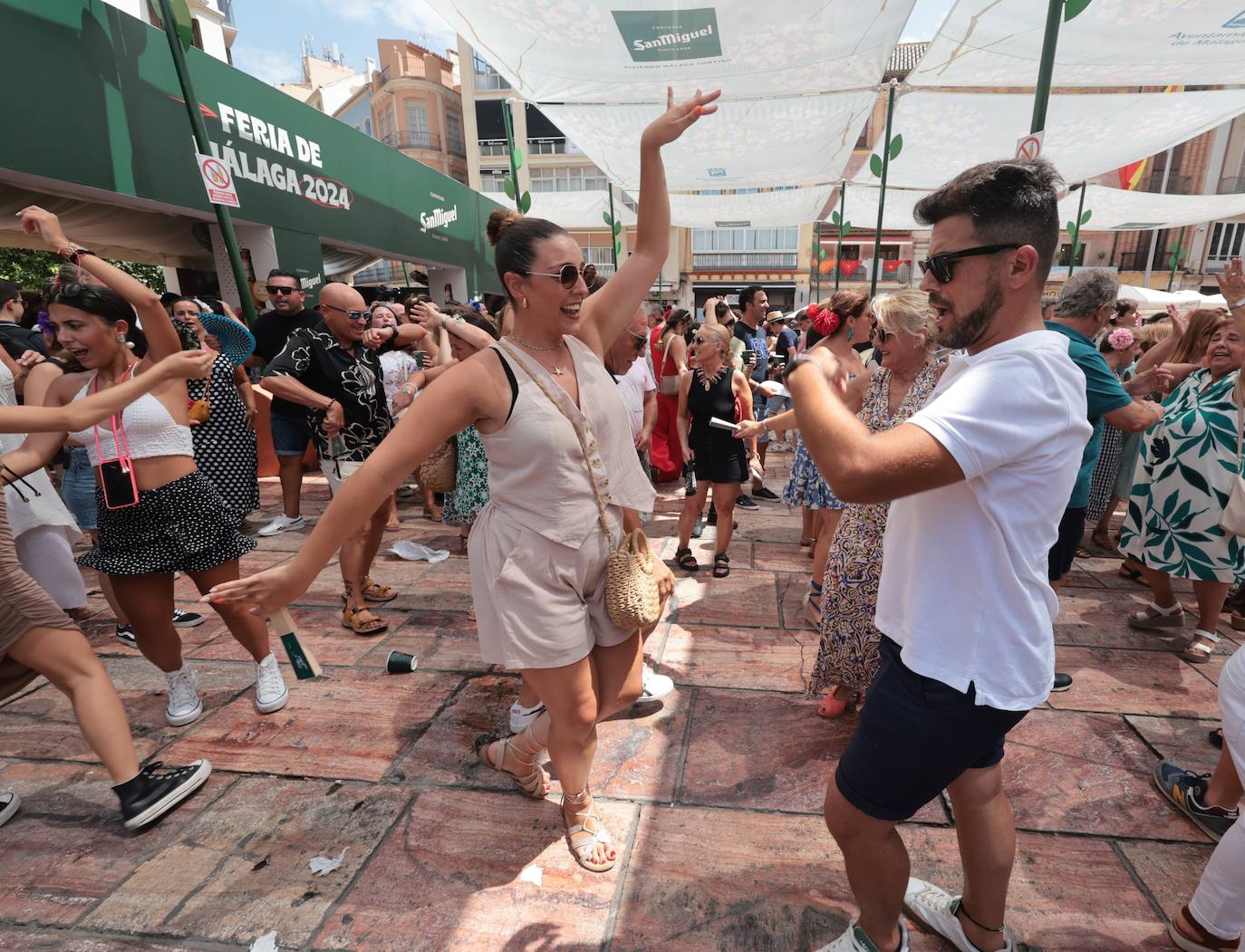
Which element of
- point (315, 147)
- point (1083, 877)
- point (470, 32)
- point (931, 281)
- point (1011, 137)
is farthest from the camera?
point (315, 147)

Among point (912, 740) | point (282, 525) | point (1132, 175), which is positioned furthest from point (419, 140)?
point (912, 740)

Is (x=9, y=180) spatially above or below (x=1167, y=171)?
below

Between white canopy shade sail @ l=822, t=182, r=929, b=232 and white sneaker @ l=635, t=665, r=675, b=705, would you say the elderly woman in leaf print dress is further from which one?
white canopy shade sail @ l=822, t=182, r=929, b=232

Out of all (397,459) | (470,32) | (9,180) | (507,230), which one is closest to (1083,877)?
(397,459)

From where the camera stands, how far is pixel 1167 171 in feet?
93.7

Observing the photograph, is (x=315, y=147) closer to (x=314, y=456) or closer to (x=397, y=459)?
(x=314, y=456)

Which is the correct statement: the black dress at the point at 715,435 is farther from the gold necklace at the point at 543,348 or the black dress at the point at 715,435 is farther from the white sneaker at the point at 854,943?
the white sneaker at the point at 854,943

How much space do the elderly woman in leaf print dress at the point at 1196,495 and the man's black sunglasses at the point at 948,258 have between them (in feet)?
9.23

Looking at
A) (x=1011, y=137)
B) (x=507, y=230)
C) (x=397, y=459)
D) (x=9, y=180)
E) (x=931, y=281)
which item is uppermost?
(x=1011, y=137)

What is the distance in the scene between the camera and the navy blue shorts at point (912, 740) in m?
1.30

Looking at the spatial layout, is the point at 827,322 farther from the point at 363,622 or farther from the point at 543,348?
the point at 363,622

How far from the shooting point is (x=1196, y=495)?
339 centimetres

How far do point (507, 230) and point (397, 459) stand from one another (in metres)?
0.79

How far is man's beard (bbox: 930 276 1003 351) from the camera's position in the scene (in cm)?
125
